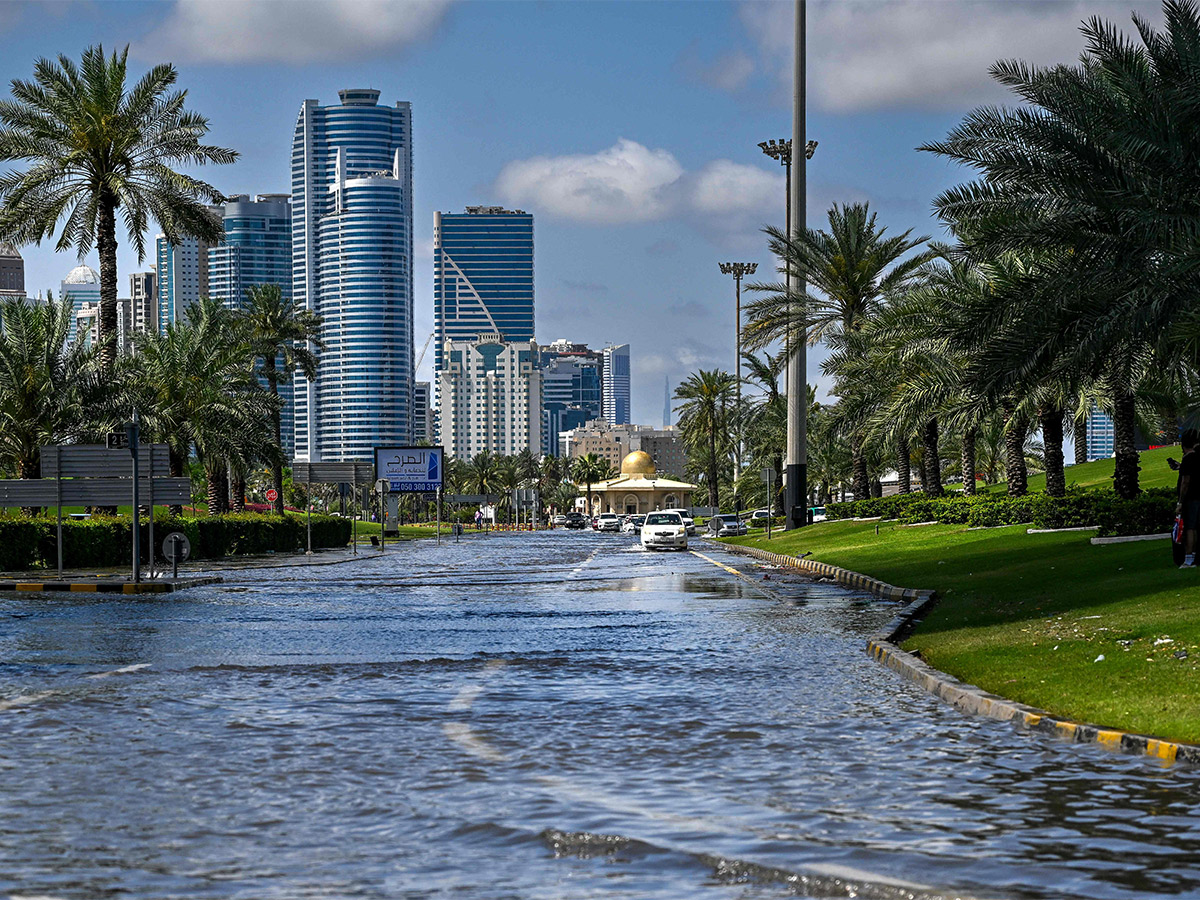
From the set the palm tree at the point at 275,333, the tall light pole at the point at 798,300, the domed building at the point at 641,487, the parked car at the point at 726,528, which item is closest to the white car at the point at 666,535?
the tall light pole at the point at 798,300

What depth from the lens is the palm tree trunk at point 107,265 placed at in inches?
1651

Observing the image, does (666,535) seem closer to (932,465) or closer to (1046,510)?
(932,465)

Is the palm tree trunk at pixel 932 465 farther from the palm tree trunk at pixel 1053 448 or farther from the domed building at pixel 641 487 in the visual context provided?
the domed building at pixel 641 487

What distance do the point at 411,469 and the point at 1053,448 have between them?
57.2 metres

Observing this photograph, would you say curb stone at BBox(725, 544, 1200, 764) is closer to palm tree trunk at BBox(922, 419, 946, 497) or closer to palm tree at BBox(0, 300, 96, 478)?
palm tree at BBox(0, 300, 96, 478)

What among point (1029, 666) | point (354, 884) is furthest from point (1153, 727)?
point (354, 884)

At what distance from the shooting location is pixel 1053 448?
3634cm

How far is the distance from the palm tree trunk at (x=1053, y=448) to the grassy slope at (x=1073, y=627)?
646 centimetres

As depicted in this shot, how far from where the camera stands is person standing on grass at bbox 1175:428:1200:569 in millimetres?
18141

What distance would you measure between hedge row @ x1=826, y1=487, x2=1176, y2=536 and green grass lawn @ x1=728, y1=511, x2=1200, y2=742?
3.32 ft

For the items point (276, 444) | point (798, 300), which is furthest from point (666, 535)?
point (276, 444)

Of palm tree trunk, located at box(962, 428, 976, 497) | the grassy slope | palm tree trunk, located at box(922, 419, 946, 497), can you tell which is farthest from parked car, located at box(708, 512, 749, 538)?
the grassy slope

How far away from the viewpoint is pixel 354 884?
5.71m

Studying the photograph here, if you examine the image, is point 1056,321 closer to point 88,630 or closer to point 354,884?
point 88,630
